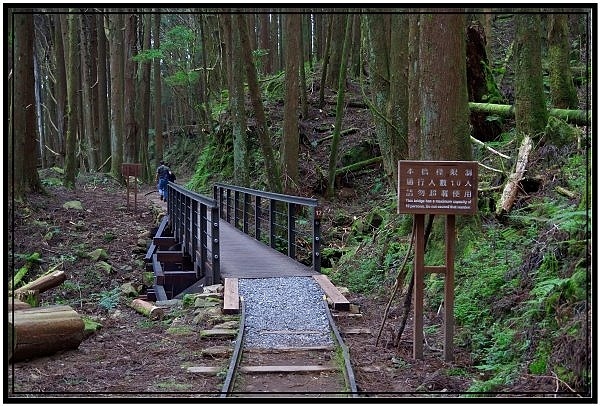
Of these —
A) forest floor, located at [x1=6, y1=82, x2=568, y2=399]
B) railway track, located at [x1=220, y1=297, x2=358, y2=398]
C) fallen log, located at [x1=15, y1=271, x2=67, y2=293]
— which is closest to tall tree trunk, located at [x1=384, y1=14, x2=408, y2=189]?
forest floor, located at [x1=6, y1=82, x2=568, y2=399]

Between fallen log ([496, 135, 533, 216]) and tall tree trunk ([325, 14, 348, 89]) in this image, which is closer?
fallen log ([496, 135, 533, 216])

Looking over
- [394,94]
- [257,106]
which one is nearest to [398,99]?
[394,94]

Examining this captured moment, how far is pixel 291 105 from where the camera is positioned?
17.4m

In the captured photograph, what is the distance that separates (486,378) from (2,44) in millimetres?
5094

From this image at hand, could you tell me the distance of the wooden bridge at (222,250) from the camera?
413 inches

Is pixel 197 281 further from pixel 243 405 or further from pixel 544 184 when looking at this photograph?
pixel 243 405

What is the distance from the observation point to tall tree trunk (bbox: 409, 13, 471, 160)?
9.33 metres

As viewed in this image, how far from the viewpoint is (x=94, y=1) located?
5840 millimetres

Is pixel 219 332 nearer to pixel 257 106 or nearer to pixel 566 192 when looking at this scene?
pixel 566 192

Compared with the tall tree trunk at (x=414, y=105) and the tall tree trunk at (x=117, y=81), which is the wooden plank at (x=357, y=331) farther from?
the tall tree trunk at (x=117, y=81)

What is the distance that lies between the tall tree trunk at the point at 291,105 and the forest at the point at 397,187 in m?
0.05

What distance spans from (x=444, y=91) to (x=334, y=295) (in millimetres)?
3356

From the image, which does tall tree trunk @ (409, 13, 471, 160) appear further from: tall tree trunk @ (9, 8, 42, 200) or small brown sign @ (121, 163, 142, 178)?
small brown sign @ (121, 163, 142, 178)

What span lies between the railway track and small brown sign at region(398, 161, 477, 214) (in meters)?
1.71
